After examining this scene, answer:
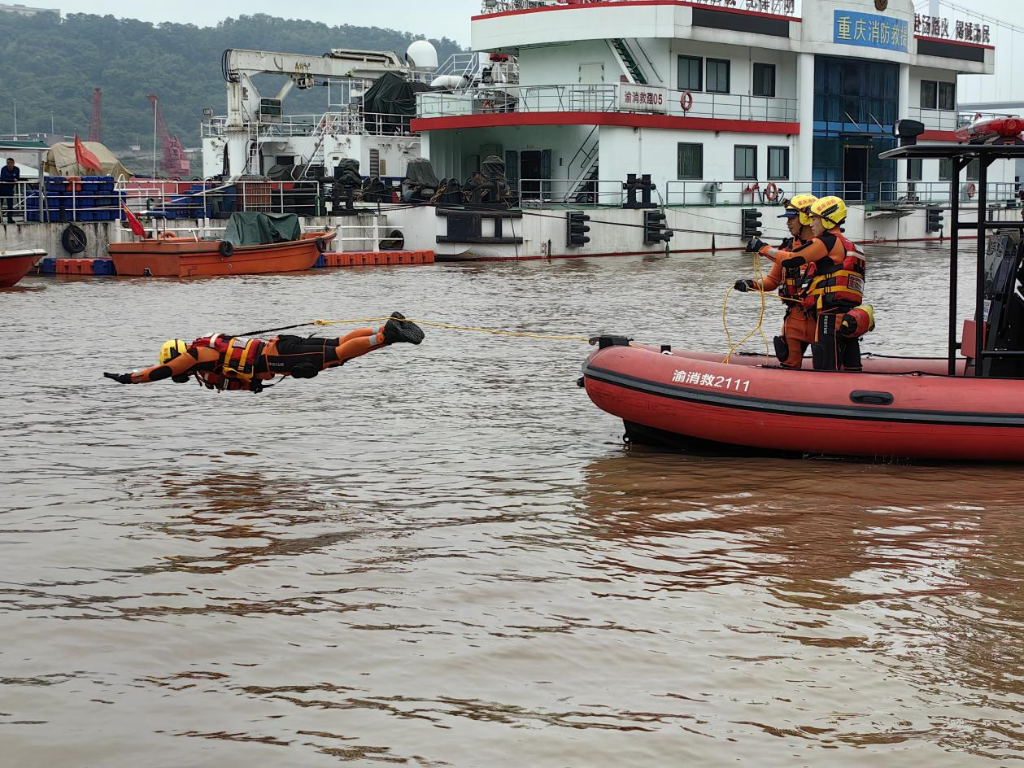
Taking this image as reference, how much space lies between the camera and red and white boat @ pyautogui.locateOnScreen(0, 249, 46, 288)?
23297 mm

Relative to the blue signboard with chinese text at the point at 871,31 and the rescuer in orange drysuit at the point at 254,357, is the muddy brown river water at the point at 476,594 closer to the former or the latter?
the rescuer in orange drysuit at the point at 254,357

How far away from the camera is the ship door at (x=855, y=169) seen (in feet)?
134

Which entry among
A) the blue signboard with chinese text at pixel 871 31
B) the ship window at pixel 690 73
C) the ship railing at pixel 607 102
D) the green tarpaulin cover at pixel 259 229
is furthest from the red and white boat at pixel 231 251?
the blue signboard with chinese text at pixel 871 31

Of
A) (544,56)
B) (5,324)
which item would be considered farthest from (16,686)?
(544,56)

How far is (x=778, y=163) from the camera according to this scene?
1474 inches

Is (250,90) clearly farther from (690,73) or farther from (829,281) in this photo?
(829,281)

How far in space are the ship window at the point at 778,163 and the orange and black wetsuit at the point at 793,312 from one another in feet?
92.5

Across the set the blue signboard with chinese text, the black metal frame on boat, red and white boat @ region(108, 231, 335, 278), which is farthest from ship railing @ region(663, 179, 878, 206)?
the black metal frame on boat

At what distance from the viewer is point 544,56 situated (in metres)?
35.8

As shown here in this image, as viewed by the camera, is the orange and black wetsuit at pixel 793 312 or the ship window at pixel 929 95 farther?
the ship window at pixel 929 95

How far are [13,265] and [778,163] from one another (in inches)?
869

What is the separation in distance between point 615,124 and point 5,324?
1810 cm

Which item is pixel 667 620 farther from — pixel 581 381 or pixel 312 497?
pixel 581 381

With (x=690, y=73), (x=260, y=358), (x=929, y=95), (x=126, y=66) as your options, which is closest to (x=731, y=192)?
(x=690, y=73)
